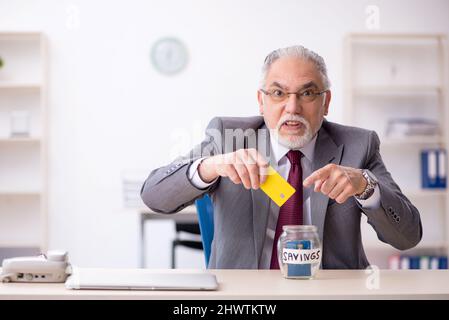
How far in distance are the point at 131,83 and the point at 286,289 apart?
3.60m

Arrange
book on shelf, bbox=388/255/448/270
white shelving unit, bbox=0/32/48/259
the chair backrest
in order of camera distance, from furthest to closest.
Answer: white shelving unit, bbox=0/32/48/259 < book on shelf, bbox=388/255/448/270 < the chair backrest

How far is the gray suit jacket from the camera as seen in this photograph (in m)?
1.69

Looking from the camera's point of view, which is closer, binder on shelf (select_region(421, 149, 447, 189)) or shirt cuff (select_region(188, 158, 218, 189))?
shirt cuff (select_region(188, 158, 218, 189))

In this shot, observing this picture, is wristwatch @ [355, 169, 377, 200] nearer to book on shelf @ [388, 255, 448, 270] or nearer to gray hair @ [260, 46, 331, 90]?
gray hair @ [260, 46, 331, 90]

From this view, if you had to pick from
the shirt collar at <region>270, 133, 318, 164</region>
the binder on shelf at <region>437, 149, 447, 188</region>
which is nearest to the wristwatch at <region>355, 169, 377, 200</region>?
the shirt collar at <region>270, 133, 318, 164</region>

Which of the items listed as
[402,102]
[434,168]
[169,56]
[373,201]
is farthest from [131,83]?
[373,201]

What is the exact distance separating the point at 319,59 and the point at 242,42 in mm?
2817

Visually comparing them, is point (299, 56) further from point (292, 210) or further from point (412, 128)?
point (412, 128)

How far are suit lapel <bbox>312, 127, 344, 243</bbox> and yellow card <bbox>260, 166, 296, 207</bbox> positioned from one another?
343 millimetres

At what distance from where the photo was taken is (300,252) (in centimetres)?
137

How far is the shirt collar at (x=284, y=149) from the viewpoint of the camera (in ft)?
5.95

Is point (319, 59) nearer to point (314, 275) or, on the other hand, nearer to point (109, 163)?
point (314, 275)

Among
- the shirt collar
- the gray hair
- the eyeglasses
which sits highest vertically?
the gray hair

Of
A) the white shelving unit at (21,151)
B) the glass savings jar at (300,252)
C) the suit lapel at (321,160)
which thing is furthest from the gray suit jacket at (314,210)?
the white shelving unit at (21,151)
